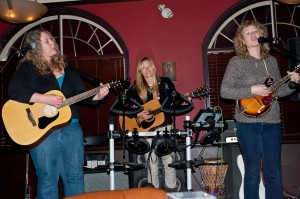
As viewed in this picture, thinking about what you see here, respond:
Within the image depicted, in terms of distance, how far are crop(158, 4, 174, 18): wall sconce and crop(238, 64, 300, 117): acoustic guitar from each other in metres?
3.25

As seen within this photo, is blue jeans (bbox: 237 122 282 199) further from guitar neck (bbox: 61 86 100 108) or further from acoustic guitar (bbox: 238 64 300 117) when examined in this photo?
guitar neck (bbox: 61 86 100 108)

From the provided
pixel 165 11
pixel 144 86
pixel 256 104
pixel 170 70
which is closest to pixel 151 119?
pixel 144 86

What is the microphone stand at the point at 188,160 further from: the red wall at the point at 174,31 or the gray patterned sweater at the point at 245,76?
the red wall at the point at 174,31

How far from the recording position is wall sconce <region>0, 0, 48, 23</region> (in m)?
4.61

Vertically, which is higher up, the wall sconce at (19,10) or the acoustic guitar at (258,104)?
the wall sconce at (19,10)

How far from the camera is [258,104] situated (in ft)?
11.7

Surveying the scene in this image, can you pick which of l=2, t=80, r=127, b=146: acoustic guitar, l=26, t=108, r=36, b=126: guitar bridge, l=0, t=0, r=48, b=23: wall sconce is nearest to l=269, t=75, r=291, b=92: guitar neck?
l=2, t=80, r=127, b=146: acoustic guitar

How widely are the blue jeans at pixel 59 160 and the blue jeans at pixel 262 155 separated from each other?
4.65 feet

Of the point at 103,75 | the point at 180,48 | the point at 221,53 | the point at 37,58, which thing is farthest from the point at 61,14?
the point at 37,58

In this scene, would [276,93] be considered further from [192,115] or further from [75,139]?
→ [192,115]

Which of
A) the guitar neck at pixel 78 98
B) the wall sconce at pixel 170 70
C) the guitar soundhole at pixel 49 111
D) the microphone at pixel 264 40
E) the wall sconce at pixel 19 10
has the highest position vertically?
the wall sconce at pixel 19 10

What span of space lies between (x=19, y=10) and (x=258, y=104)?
296 centimetres

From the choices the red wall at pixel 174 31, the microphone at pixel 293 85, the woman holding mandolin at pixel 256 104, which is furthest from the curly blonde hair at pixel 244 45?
the red wall at pixel 174 31

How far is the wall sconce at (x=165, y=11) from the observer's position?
21.3 ft
